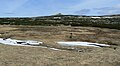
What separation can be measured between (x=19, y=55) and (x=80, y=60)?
5779 millimetres

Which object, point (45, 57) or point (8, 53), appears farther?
point (8, 53)

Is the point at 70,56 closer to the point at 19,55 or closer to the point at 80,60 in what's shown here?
the point at 80,60

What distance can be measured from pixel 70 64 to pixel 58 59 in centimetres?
247

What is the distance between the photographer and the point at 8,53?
27969 mm

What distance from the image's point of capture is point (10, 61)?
23547mm

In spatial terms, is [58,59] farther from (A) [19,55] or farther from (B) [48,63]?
(A) [19,55]

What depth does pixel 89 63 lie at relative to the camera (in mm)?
23922

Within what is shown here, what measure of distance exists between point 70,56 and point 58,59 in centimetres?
220

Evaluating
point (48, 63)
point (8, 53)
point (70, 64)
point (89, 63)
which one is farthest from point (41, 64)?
point (8, 53)

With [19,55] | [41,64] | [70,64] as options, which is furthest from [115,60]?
[19,55]

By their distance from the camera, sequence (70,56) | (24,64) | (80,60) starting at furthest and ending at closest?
(70,56) < (80,60) < (24,64)

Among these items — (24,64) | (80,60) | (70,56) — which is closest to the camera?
(24,64)

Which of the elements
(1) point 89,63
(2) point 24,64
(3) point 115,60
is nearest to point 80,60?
(1) point 89,63

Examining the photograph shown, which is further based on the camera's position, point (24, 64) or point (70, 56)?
point (70, 56)
